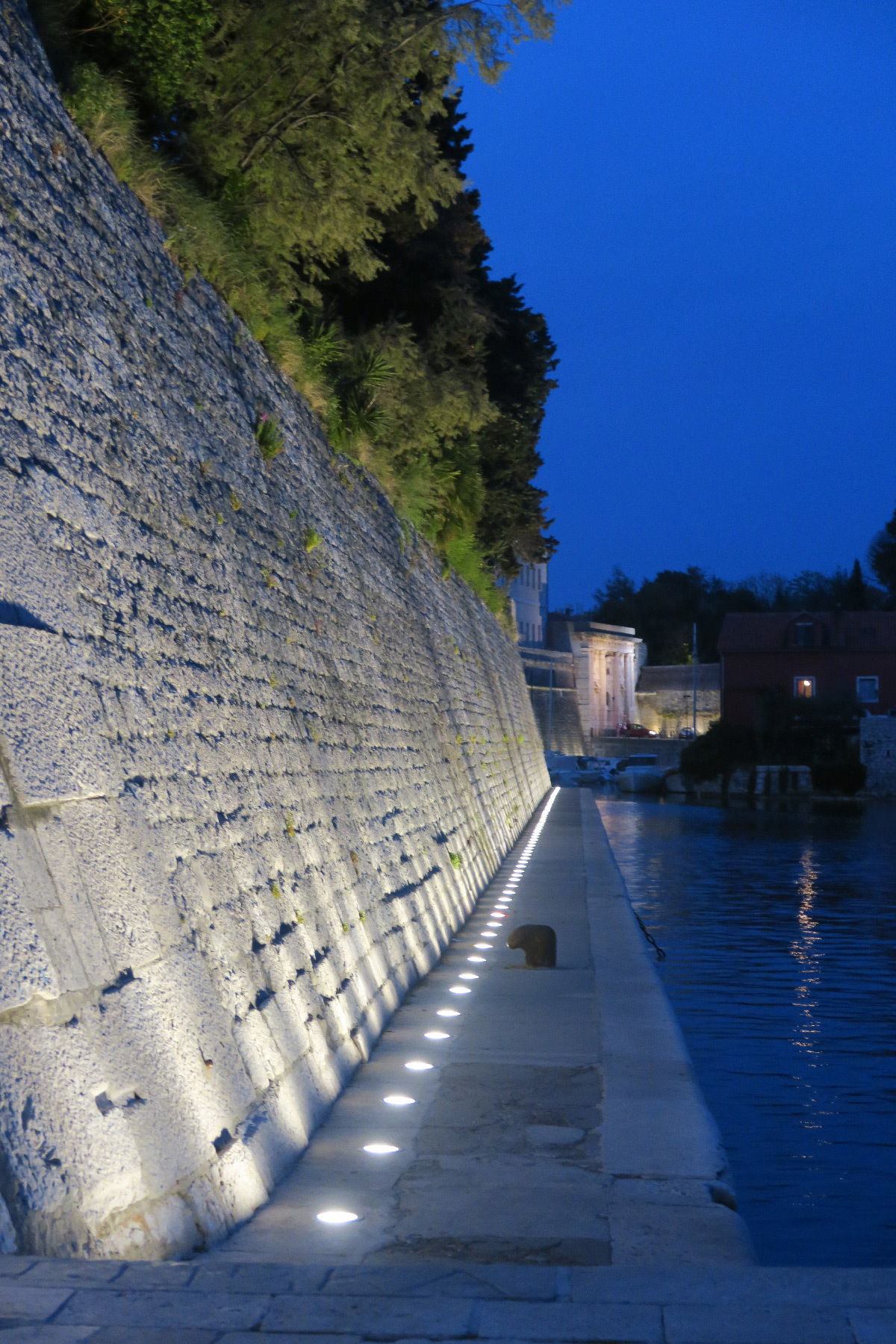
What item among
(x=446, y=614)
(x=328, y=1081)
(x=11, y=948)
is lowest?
(x=328, y=1081)

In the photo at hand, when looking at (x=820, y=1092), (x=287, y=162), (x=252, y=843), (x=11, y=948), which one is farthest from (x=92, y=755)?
(x=287, y=162)

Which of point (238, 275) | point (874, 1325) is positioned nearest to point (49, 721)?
point (874, 1325)

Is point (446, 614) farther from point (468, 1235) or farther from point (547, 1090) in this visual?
point (468, 1235)

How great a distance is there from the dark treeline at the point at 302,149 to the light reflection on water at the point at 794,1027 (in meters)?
6.22

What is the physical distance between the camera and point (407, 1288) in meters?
2.98

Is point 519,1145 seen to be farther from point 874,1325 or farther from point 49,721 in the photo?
point 49,721

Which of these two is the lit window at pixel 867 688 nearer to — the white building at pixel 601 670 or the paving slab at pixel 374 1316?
the white building at pixel 601 670

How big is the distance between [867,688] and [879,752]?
5316 mm

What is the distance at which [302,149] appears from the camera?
1188 cm

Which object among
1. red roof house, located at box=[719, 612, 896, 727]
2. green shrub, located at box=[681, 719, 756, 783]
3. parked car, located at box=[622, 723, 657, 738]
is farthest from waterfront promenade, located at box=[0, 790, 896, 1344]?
parked car, located at box=[622, 723, 657, 738]

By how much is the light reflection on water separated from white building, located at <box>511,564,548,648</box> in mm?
45720

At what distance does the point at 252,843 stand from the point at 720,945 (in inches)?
406

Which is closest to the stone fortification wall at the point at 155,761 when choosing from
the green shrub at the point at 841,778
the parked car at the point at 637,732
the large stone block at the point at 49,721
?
the large stone block at the point at 49,721

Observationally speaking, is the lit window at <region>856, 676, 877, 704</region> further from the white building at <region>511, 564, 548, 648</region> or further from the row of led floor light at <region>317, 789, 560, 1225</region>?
the row of led floor light at <region>317, 789, 560, 1225</region>
